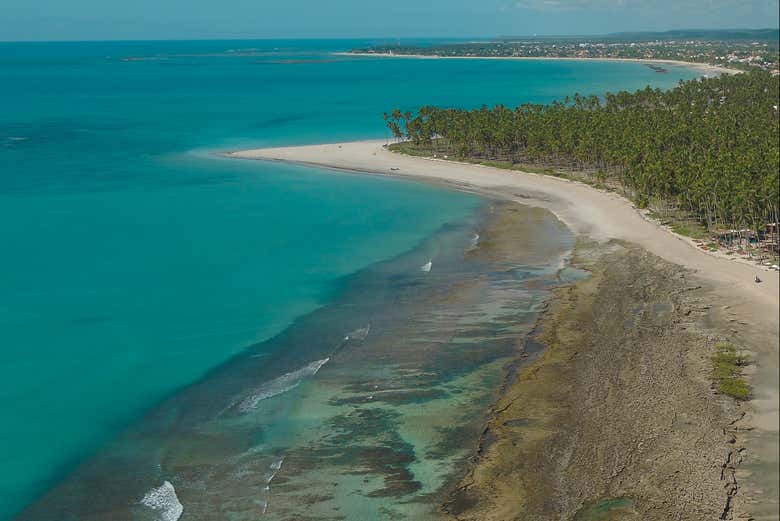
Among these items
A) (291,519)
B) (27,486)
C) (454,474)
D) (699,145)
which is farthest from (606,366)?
(699,145)

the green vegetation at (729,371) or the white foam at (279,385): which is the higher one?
the green vegetation at (729,371)

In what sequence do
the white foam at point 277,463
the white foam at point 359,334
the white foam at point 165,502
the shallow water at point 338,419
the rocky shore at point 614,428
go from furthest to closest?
1. the white foam at point 359,334
2. the white foam at point 277,463
3. the shallow water at point 338,419
4. the white foam at point 165,502
5. the rocky shore at point 614,428

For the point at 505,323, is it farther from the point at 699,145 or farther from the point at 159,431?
the point at 699,145

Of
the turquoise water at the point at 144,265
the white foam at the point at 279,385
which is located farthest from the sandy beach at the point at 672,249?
the white foam at the point at 279,385

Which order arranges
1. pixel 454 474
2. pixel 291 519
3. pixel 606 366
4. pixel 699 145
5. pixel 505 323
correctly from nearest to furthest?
pixel 291 519, pixel 454 474, pixel 606 366, pixel 505 323, pixel 699 145

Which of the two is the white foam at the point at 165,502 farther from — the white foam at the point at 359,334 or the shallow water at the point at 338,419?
the white foam at the point at 359,334

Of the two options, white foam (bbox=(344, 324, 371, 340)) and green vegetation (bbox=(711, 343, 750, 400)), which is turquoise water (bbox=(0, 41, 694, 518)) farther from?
green vegetation (bbox=(711, 343, 750, 400))

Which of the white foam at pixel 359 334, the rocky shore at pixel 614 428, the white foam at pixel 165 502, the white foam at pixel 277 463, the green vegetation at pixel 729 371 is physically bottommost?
the white foam at pixel 165 502
